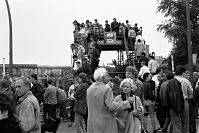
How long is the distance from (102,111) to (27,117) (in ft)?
5.35

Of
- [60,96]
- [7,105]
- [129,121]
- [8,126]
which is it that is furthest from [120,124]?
[60,96]

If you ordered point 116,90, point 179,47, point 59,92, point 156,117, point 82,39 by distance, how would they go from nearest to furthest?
point 116,90 → point 156,117 → point 59,92 → point 82,39 → point 179,47

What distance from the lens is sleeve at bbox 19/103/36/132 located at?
21.1 ft

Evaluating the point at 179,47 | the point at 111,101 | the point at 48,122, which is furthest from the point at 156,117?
the point at 179,47

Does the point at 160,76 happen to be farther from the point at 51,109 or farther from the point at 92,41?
the point at 92,41

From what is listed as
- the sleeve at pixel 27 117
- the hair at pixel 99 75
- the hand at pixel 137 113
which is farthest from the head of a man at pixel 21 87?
the hand at pixel 137 113

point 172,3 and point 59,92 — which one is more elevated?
point 172,3

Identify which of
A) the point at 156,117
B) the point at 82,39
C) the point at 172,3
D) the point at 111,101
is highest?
the point at 172,3

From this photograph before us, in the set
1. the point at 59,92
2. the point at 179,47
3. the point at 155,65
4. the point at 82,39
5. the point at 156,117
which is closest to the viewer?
the point at 156,117

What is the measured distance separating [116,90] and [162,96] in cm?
202

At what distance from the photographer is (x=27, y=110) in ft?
21.4

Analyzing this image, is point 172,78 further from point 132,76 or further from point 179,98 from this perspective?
point 132,76

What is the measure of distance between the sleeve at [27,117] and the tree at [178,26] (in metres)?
49.6

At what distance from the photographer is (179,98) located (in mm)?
11219
